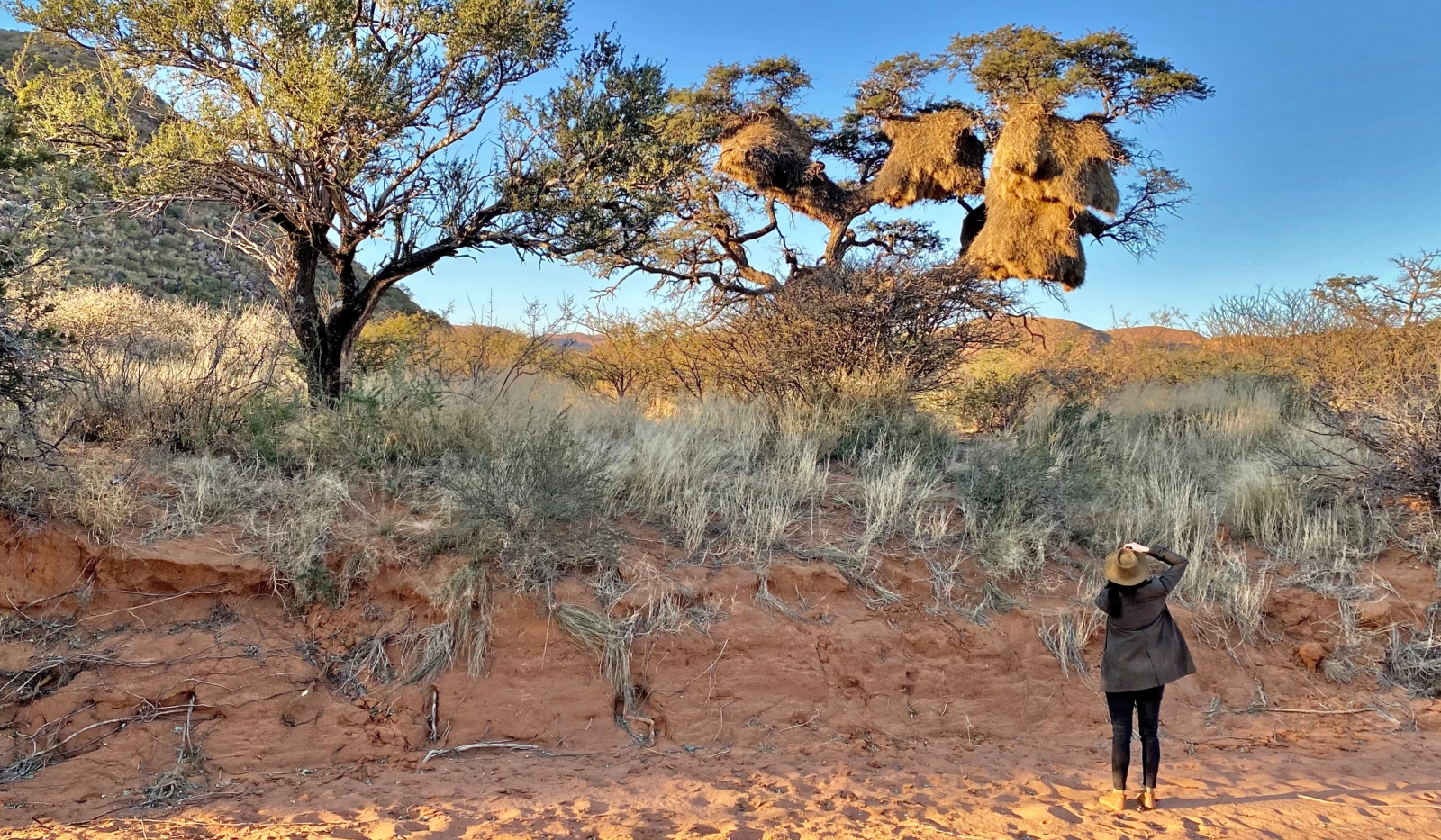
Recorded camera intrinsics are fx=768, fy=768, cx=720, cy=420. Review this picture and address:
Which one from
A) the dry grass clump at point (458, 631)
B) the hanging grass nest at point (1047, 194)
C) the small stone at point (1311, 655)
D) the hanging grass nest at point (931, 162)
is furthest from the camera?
the hanging grass nest at point (931, 162)

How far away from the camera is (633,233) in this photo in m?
8.09

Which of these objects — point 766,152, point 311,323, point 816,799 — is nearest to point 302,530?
point 311,323

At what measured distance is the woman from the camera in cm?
384

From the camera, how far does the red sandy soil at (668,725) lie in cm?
355

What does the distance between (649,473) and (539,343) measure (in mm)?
5800

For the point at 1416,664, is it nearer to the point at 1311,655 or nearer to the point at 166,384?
the point at 1311,655

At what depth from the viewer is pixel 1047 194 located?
14.6 m

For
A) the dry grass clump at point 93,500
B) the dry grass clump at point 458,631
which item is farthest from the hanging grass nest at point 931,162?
the dry grass clump at point 93,500

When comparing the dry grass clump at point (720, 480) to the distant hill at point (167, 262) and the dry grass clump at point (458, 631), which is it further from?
the distant hill at point (167, 262)

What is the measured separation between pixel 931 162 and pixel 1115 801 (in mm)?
14026

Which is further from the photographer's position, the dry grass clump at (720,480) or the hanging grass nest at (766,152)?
the hanging grass nest at (766,152)

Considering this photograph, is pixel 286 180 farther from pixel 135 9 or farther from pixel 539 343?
pixel 539 343

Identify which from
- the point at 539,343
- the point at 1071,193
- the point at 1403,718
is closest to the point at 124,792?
the point at 1403,718

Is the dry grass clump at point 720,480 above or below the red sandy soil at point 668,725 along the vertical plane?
above
